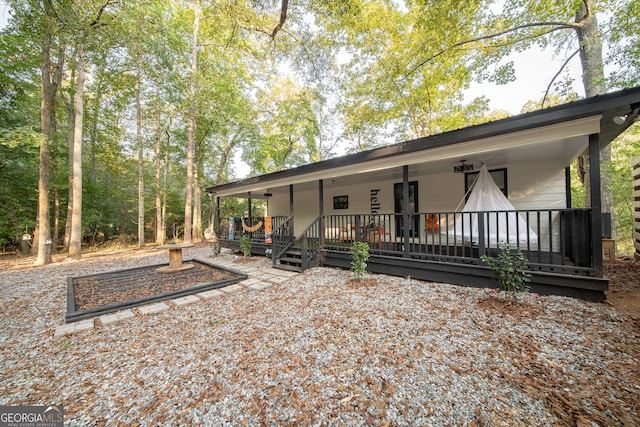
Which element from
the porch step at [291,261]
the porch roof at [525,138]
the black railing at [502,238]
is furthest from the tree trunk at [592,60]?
the porch step at [291,261]

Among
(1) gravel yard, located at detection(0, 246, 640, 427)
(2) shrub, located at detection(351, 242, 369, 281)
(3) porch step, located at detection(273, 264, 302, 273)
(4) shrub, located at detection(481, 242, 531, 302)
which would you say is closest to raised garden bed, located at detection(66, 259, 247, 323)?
(1) gravel yard, located at detection(0, 246, 640, 427)

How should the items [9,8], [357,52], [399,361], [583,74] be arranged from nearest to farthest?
[399,361] → [9,8] → [583,74] → [357,52]

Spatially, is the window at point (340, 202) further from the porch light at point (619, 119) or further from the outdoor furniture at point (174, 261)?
the porch light at point (619, 119)

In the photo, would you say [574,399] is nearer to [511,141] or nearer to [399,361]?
[399,361]

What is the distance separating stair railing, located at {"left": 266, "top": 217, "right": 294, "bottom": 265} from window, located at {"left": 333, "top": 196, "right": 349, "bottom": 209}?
321cm

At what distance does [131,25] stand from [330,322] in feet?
33.1

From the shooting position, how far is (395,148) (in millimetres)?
5031

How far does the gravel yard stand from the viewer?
178cm

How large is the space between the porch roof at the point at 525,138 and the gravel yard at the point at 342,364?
103 inches

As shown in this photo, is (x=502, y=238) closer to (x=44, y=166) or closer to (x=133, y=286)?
(x=133, y=286)

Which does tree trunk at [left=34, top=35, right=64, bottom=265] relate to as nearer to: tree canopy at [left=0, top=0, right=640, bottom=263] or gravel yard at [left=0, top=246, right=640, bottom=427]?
tree canopy at [left=0, top=0, right=640, bottom=263]

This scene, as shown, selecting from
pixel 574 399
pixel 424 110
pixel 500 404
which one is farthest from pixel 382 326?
pixel 424 110

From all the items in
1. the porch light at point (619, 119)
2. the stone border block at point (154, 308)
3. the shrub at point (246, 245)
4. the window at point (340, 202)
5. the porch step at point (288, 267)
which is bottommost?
the stone border block at point (154, 308)

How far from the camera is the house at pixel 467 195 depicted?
337cm
